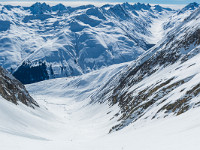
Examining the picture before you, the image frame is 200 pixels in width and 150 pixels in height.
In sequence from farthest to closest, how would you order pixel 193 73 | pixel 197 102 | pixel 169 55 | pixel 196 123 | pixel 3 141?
pixel 169 55
pixel 193 73
pixel 197 102
pixel 3 141
pixel 196 123

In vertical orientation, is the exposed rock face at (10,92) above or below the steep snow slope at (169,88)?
below

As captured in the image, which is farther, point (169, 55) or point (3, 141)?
point (169, 55)

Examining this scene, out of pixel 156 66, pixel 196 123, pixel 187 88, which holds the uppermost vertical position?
pixel 196 123

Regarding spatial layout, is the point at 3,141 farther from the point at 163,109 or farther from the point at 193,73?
the point at 193,73

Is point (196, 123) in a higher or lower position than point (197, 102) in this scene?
higher

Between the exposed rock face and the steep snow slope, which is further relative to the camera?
the exposed rock face

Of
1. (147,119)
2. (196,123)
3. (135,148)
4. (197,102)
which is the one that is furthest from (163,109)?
(135,148)

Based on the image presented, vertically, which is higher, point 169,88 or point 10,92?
point 169,88

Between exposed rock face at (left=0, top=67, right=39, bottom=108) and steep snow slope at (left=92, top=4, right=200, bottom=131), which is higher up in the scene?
steep snow slope at (left=92, top=4, right=200, bottom=131)

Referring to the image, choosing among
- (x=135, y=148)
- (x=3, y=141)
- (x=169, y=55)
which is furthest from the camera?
(x=169, y=55)

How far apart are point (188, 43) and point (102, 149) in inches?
2699

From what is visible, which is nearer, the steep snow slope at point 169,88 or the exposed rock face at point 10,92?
the steep snow slope at point 169,88

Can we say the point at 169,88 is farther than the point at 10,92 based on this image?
No

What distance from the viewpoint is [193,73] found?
145ft
